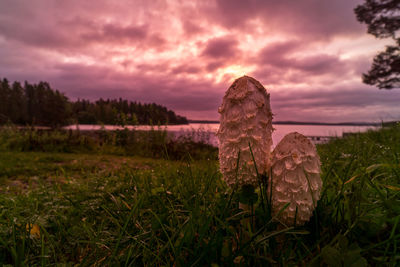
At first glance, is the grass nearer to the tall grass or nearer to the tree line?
the tall grass

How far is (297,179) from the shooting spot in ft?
4.96

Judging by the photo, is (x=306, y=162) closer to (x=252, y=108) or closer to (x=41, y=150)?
(x=252, y=108)

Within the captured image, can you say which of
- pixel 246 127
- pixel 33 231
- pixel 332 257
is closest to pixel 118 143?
pixel 33 231

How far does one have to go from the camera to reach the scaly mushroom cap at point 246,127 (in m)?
1.63

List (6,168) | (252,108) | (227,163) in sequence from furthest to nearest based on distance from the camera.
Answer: (6,168) → (227,163) → (252,108)

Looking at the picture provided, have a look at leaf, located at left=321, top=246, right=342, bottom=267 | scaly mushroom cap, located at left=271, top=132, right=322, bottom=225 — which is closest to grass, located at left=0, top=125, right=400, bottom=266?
leaf, located at left=321, top=246, right=342, bottom=267

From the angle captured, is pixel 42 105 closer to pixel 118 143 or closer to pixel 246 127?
pixel 118 143

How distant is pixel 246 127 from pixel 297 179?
51cm

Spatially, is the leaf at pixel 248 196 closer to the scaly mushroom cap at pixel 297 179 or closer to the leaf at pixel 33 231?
the scaly mushroom cap at pixel 297 179

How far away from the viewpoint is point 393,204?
157 centimetres

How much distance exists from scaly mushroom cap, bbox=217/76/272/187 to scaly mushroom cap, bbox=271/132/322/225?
164mm

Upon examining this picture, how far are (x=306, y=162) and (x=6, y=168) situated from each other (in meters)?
5.90

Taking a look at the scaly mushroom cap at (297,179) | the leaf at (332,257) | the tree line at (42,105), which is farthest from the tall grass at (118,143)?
the tree line at (42,105)

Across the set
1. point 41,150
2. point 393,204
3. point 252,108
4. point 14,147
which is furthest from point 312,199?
point 14,147
